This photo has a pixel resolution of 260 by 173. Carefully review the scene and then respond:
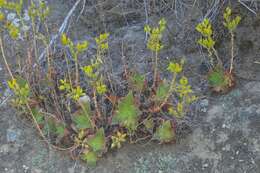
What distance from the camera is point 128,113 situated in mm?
2410

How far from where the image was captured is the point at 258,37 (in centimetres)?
279

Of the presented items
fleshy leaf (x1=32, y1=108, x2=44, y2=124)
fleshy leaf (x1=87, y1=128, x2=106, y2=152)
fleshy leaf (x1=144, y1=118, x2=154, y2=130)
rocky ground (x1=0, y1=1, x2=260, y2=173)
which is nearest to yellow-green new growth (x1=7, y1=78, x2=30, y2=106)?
fleshy leaf (x1=32, y1=108, x2=44, y2=124)

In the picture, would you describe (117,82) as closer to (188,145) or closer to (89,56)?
(89,56)

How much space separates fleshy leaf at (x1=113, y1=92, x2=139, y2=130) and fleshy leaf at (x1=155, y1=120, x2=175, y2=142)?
12 cm

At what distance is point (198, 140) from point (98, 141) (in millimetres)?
499

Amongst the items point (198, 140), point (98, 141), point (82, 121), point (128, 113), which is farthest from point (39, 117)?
point (198, 140)

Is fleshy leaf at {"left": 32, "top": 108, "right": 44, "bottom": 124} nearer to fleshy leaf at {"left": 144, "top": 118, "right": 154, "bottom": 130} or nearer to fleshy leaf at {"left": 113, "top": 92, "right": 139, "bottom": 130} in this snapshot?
fleshy leaf at {"left": 113, "top": 92, "right": 139, "bottom": 130}

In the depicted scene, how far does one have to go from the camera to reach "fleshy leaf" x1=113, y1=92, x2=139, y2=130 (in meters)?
2.40

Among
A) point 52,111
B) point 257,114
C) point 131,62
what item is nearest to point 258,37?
point 257,114

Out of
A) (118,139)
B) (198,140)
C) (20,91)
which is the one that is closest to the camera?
(20,91)

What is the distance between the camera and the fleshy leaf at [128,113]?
2.40 metres

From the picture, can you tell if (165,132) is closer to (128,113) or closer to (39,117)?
(128,113)

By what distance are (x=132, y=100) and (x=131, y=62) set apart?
45 centimetres

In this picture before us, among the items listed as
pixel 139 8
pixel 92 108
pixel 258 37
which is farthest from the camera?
pixel 139 8
